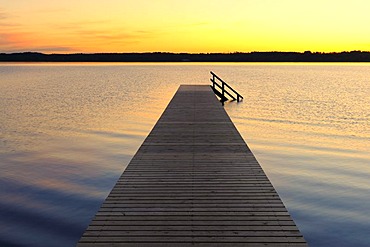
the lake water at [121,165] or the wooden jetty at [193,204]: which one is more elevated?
the wooden jetty at [193,204]

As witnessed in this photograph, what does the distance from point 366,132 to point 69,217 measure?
17.1 metres

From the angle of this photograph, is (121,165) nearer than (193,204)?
No

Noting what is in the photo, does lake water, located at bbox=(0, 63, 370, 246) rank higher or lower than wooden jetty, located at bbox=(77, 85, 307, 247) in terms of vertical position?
lower

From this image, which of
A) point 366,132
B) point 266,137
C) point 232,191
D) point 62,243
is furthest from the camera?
point 366,132

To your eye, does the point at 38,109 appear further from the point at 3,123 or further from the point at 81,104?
the point at 3,123

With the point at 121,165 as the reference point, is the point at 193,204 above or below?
above

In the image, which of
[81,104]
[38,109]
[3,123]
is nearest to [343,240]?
[3,123]

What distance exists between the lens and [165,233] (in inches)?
220

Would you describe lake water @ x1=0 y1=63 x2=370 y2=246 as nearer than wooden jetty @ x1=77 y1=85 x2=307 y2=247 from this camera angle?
No

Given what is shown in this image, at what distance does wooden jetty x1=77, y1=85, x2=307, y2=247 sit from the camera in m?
5.47

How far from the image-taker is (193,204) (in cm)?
672

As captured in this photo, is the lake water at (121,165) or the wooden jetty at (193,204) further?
the lake water at (121,165)

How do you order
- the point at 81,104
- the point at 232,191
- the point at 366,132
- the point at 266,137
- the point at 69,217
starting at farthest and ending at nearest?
the point at 81,104
the point at 366,132
the point at 266,137
the point at 69,217
the point at 232,191

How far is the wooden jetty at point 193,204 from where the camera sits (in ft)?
17.9
